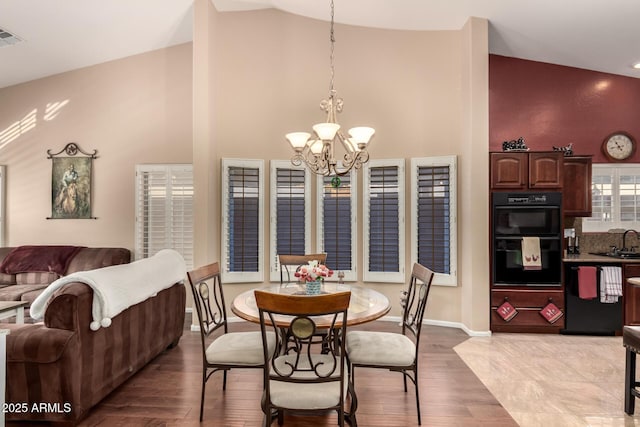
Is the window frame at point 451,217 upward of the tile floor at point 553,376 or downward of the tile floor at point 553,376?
upward

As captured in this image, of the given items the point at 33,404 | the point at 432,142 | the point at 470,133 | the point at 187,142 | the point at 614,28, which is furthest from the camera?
the point at 187,142

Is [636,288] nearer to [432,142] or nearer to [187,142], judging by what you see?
[432,142]

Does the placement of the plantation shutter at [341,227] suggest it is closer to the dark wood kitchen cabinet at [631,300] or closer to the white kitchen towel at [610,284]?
the white kitchen towel at [610,284]

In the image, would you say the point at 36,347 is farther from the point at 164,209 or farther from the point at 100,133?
the point at 100,133

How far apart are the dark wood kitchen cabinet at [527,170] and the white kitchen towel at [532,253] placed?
595mm

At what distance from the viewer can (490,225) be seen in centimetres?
428

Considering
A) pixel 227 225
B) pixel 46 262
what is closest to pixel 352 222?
pixel 227 225

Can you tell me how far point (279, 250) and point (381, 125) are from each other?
6.78ft

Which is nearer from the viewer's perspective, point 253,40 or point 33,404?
point 33,404

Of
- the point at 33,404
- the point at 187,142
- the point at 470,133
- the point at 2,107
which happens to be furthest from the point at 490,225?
the point at 2,107

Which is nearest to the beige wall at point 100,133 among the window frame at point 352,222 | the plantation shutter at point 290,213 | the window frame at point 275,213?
the window frame at point 275,213

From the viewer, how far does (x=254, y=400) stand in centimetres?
271

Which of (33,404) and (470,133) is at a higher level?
(470,133)

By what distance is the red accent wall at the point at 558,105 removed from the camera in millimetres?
4891
